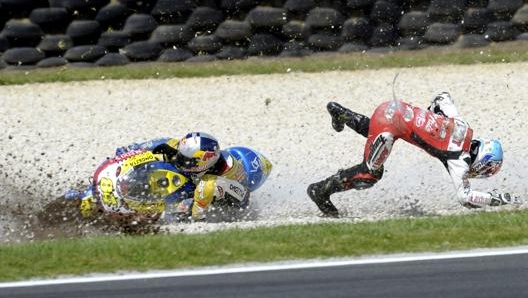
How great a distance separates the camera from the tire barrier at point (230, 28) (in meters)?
15.7

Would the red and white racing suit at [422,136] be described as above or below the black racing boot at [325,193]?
above

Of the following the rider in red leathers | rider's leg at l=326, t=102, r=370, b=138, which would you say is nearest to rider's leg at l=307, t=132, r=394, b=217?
the rider in red leathers

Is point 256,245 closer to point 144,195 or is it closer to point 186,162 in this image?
point 186,162

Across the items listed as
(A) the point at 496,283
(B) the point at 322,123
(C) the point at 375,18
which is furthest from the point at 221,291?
(C) the point at 375,18

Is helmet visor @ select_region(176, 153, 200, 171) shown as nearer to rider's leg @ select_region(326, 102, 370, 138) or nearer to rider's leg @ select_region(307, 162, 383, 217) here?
rider's leg @ select_region(307, 162, 383, 217)

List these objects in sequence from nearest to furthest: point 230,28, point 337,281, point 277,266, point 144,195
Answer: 1. point 337,281
2. point 277,266
3. point 144,195
4. point 230,28

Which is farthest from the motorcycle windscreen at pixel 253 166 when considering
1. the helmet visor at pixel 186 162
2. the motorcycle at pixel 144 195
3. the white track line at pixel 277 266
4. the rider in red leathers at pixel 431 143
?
the white track line at pixel 277 266

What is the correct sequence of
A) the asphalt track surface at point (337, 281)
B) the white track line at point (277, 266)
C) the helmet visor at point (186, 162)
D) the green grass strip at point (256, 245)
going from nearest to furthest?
the asphalt track surface at point (337, 281) → the white track line at point (277, 266) → the green grass strip at point (256, 245) → the helmet visor at point (186, 162)

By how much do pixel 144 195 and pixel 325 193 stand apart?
176 centimetres

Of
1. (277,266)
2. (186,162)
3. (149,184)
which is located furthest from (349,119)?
(277,266)

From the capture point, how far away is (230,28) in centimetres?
1583

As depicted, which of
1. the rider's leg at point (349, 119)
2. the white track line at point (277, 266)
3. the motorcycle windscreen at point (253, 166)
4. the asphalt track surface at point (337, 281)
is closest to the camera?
the asphalt track surface at point (337, 281)

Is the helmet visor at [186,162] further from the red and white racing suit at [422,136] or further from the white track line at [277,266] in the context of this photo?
the white track line at [277,266]

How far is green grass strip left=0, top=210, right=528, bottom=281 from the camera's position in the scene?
8812mm
